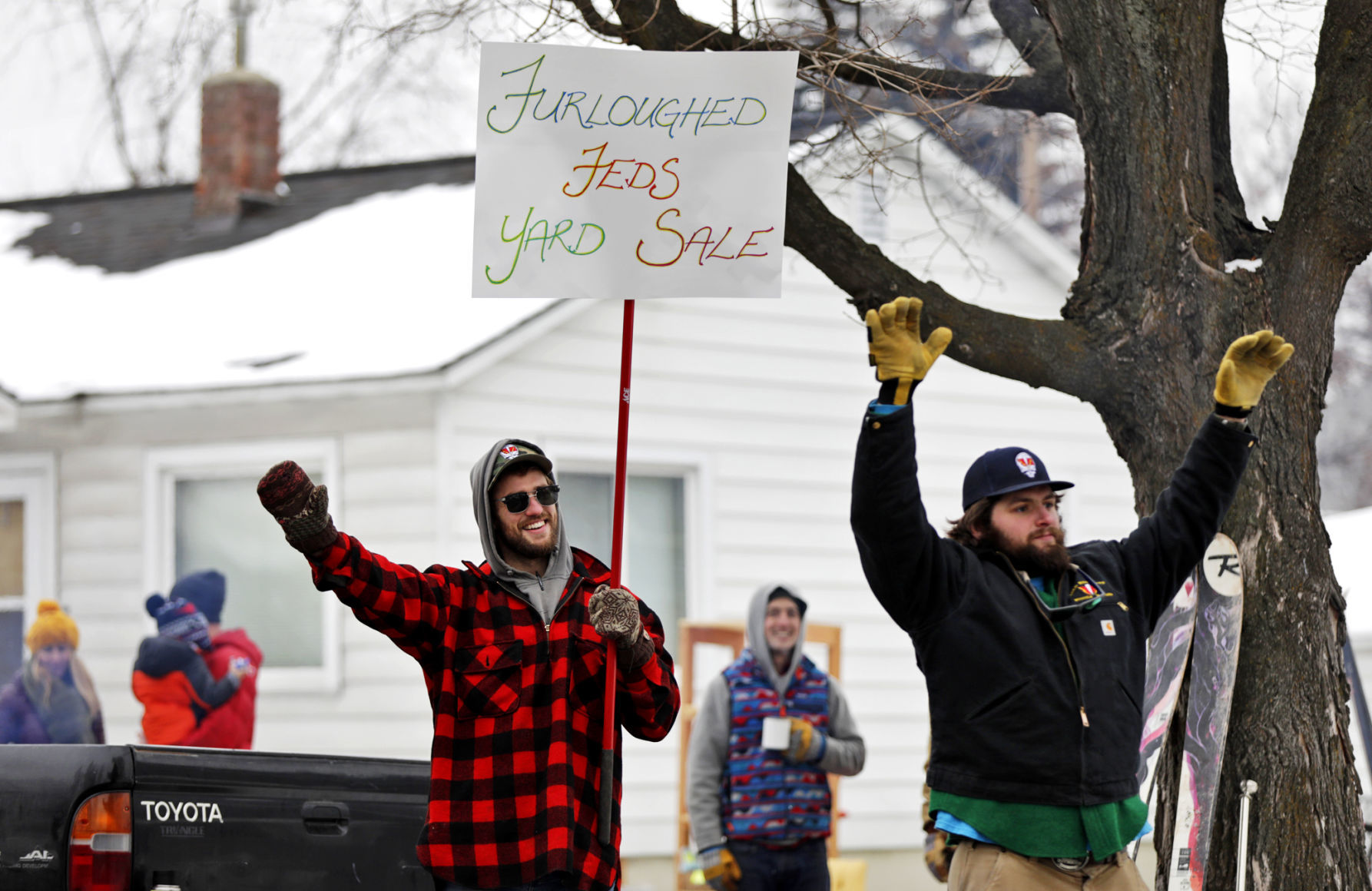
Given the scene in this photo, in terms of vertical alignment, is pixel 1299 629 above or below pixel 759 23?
below

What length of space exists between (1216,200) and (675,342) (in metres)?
5.41

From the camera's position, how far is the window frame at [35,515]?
34.0 feet

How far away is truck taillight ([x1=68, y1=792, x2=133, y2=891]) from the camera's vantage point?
4000 mm

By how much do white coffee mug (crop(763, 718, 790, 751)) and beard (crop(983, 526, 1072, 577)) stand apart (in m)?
2.50

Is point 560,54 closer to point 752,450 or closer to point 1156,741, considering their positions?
point 1156,741

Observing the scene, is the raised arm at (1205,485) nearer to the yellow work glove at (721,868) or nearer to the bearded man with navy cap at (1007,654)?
the bearded man with navy cap at (1007,654)

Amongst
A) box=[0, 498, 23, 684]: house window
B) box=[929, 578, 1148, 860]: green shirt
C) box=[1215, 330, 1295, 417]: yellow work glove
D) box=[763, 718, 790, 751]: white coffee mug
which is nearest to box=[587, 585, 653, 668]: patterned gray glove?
box=[929, 578, 1148, 860]: green shirt

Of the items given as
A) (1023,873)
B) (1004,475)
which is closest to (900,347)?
(1004,475)

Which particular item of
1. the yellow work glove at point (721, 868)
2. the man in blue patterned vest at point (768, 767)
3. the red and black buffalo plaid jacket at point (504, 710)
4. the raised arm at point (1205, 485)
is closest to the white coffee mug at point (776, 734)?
the man in blue patterned vest at point (768, 767)

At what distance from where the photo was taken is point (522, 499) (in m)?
4.04

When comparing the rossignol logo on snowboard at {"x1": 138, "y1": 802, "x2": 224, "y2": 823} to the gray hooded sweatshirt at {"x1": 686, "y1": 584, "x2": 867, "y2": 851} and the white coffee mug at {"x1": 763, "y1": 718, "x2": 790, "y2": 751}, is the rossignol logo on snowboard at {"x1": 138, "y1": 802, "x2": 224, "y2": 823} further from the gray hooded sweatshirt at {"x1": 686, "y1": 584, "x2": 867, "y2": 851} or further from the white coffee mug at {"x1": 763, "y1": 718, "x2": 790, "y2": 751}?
the white coffee mug at {"x1": 763, "y1": 718, "x2": 790, "y2": 751}

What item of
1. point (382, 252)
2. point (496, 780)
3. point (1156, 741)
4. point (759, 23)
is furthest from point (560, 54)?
point (382, 252)

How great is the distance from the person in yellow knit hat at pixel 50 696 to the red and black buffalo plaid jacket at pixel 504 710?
5.05 meters

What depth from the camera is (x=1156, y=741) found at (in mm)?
5082
